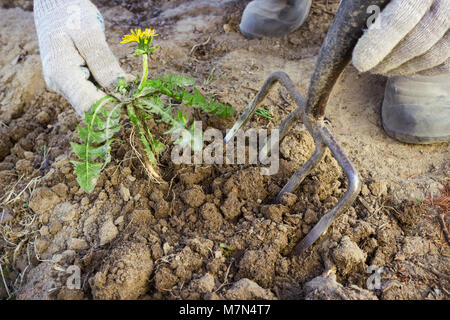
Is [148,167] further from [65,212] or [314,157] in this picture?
[314,157]

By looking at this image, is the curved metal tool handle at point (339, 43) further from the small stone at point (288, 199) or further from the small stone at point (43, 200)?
the small stone at point (43, 200)

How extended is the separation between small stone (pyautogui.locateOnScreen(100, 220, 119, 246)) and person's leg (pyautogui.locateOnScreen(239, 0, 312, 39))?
6.83 ft

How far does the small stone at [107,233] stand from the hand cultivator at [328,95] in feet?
2.60

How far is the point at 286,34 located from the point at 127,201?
207 cm

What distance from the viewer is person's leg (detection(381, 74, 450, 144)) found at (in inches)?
81.8

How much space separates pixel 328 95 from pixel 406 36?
38cm

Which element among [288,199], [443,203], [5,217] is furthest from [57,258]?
[443,203]

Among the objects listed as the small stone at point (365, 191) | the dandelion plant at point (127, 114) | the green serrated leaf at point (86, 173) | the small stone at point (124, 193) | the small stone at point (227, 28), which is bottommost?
the small stone at point (365, 191)

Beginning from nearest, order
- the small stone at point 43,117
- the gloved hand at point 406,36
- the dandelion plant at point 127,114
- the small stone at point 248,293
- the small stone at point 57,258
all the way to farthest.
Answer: the gloved hand at point 406,36 → the small stone at point 248,293 → the dandelion plant at point 127,114 → the small stone at point 57,258 → the small stone at point 43,117

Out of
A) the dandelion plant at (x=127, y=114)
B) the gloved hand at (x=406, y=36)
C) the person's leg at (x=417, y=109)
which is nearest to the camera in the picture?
the gloved hand at (x=406, y=36)

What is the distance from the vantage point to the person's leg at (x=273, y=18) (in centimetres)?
300

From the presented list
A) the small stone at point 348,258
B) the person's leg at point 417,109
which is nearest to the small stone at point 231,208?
the small stone at point 348,258

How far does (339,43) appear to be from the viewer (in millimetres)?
1328
